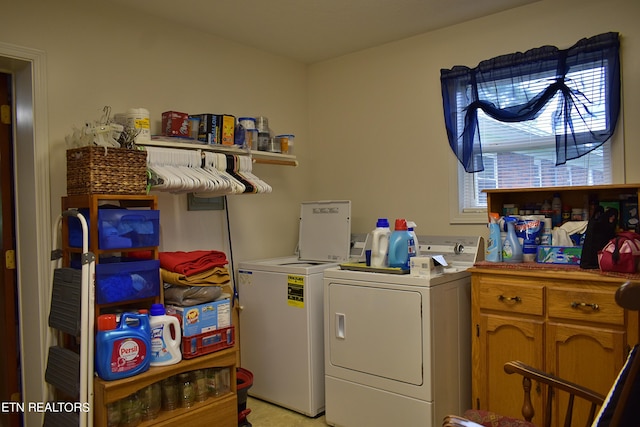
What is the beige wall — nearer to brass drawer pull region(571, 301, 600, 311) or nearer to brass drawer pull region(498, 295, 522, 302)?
brass drawer pull region(498, 295, 522, 302)

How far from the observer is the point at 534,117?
2.86 m

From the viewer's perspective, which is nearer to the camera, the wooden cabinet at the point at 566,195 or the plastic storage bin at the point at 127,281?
the plastic storage bin at the point at 127,281

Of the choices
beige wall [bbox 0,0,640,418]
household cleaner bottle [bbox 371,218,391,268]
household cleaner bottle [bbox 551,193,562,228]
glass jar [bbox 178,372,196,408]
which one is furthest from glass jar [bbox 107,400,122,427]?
household cleaner bottle [bbox 551,193,562,228]

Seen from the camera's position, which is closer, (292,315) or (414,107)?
(292,315)

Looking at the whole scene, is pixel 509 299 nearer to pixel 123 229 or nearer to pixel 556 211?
pixel 556 211

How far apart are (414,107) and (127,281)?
87.1 inches

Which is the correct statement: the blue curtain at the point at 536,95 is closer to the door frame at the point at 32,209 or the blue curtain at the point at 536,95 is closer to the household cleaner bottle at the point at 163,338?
the household cleaner bottle at the point at 163,338

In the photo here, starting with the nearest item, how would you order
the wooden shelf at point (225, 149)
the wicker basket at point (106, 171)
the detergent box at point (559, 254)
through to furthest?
the wicker basket at point (106, 171), the detergent box at point (559, 254), the wooden shelf at point (225, 149)

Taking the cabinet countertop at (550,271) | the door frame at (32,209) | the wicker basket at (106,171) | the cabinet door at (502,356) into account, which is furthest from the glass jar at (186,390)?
the cabinet countertop at (550,271)

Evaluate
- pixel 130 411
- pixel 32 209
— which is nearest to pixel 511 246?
pixel 130 411

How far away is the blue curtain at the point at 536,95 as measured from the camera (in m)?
2.62

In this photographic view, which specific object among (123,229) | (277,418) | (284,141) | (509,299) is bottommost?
(277,418)

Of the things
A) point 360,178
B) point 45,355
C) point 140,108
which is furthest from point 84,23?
point 360,178

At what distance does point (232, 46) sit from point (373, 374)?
7.92ft
